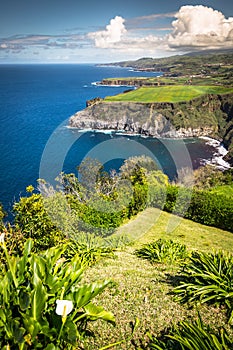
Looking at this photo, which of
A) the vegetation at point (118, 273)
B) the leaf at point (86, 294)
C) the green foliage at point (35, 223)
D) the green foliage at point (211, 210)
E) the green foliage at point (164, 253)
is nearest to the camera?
the vegetation at point (118, 273)

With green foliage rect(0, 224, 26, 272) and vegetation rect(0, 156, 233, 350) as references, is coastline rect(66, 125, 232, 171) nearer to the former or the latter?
vegetation rect(0, 156, 233, 350)

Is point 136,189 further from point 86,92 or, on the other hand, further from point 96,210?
point 86,92

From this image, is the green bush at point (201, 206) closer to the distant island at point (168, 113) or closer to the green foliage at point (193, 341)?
the green foliage at point (193, 341)

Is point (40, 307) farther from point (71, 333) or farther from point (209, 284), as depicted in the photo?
point (209, 284)

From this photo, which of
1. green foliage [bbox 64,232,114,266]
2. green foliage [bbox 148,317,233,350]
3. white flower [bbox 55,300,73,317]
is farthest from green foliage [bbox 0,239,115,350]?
green foliage [bbox 64,232,114,266]

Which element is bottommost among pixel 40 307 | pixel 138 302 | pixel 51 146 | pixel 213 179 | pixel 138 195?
pixel 213 179

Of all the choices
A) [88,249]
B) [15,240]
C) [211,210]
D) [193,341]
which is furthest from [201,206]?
[193,341]

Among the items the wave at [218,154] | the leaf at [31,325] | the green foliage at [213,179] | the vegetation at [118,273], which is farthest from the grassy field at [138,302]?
the wave at [218,154]
